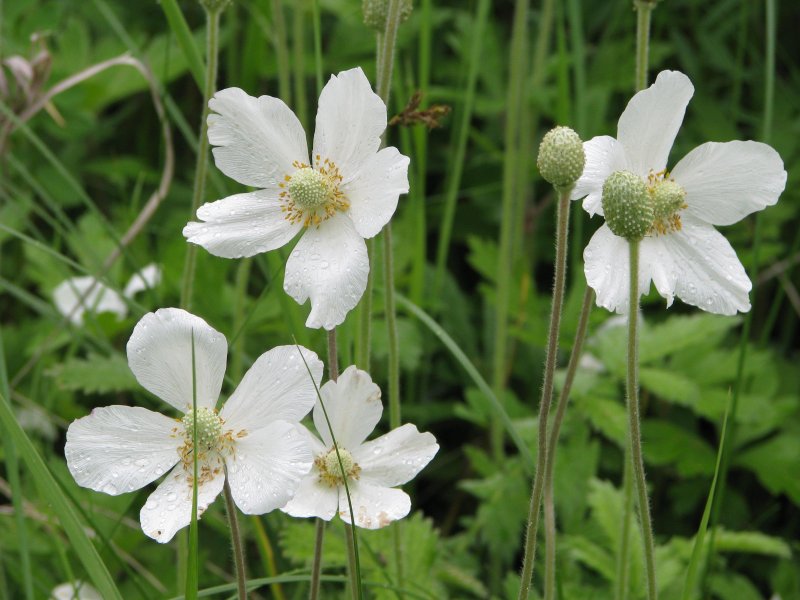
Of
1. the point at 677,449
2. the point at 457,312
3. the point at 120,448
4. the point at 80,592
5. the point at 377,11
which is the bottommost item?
the point at 677,449

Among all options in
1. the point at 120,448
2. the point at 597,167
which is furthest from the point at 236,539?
the point at 597,167

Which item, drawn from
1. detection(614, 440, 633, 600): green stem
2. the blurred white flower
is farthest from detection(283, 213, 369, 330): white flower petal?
the blurred white flower

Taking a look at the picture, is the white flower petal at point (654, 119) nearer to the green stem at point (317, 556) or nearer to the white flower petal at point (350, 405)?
the white flower petal at point (350, 405)

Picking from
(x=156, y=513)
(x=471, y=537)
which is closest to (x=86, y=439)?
(x=156, y=513)

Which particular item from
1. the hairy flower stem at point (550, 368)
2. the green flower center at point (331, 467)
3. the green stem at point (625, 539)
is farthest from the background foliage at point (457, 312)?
the hairy flower stem at point (550, 368)

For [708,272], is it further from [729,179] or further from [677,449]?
[677,449]

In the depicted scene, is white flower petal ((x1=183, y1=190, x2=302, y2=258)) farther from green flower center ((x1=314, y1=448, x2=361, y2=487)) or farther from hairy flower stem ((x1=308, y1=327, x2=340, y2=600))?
green flower center ((x1=314, y1=448, x2=361, y2=487))

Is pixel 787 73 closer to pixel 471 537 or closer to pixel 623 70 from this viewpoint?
pixel 623 70
